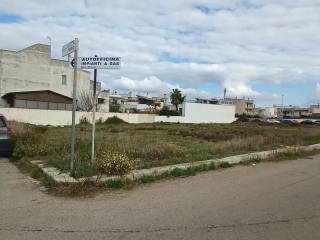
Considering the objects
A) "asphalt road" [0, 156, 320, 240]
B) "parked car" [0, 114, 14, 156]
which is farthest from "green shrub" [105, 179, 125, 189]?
"parked car" [0, 114, 14, 156]

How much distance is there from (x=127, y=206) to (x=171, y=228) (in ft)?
5.45

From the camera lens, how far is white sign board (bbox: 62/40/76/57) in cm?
1159

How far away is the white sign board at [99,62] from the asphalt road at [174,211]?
2.99 metres

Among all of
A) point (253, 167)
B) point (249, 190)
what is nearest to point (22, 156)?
point (253, 167)

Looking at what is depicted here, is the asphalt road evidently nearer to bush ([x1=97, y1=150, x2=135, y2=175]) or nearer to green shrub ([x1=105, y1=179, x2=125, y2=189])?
green shrub ([x1=105, y1=179, x2=125, y2=189])

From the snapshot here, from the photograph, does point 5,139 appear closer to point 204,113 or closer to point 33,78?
point 33,78

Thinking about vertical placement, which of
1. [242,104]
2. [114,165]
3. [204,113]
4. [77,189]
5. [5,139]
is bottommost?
[77,189]

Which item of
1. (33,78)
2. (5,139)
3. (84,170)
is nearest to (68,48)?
(84,170)

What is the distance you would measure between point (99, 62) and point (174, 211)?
483 centimetres

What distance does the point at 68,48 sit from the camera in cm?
1196

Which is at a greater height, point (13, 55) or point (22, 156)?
point (13, 55)

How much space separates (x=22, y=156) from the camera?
1652 cm

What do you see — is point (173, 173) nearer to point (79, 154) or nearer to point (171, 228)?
point (79, 154)

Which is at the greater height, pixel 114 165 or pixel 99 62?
pixel 99 62
